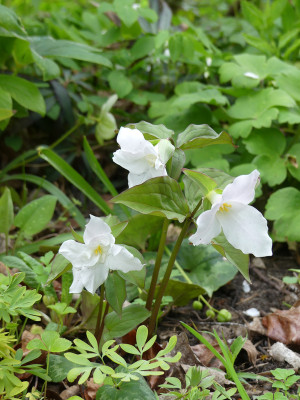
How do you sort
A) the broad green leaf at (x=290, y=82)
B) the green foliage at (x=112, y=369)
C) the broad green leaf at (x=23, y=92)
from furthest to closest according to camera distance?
1. the broad green leaf at (x=290, y=82)
2. the broad green leaf at (x=23, y=92)
3. the green foliage at (x=112, y=369)

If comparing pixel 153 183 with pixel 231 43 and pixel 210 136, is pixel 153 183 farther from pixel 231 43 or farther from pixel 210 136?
pixel 231 43

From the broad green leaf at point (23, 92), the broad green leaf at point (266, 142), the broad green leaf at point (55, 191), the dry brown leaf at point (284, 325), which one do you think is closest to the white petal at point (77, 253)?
the dry brown leaf at point (284, 325)

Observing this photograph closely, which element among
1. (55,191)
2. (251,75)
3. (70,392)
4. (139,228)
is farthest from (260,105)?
(70,392)

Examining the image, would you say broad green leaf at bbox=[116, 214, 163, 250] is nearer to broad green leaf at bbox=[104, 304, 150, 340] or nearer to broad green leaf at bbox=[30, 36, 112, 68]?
broad green leaf at bbox=[104, 304, 150, 340]

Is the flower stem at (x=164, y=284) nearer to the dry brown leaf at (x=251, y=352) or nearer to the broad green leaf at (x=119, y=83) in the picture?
the dry brown leaf at (x=251, y=352)

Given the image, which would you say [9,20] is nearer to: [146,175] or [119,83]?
[119,83]
